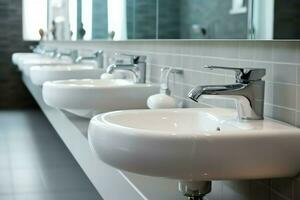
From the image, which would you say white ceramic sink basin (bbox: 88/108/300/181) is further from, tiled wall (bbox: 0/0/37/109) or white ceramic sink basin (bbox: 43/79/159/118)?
tiled wall (bbox: 0/0/37/109)

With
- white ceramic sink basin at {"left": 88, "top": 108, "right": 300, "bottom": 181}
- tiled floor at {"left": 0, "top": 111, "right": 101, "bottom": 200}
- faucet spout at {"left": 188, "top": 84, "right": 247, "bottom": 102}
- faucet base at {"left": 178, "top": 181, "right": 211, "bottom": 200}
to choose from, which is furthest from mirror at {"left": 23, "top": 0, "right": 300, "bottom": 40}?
tiled floor at {"left": 0, "top": 111, "right": 101, "bottom": 200}

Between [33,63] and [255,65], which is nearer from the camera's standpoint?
[255,65]

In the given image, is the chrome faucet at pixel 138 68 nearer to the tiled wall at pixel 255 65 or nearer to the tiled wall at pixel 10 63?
the tiled wall at pixel 255 65

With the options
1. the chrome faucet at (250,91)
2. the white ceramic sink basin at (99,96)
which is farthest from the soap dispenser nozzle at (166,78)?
the chrome faucet at (250,91)

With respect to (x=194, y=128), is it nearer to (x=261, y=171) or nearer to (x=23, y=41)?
(x=261, y=171)

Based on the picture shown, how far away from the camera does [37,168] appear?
3789mm

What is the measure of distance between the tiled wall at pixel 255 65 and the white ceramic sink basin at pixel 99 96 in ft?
0.50

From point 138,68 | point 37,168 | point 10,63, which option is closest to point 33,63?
point 37,168

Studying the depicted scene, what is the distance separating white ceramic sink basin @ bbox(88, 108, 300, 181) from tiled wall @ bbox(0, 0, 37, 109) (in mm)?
5904

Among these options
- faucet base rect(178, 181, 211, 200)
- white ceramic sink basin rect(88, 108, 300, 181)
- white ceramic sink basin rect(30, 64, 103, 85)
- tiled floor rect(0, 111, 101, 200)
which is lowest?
tiled floor rect(0, 111, 101, 200)

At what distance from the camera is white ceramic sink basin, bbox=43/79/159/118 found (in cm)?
204

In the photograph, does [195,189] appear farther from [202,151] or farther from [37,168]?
[37,168]

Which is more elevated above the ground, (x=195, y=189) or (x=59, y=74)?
(x=59, y=74)

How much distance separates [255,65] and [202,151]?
1.58 feet
